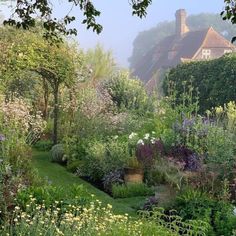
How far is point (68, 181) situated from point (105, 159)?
0.81 m

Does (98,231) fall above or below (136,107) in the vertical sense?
below

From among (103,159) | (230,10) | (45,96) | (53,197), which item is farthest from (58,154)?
(230,10)

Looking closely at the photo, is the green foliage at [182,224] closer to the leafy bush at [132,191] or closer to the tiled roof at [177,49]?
the leafy bush at [132,191]

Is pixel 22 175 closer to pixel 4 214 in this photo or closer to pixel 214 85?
pixel 4 214

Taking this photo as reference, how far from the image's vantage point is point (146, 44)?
224 ft

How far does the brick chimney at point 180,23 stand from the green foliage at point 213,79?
3416 cm

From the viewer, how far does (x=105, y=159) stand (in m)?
9.66

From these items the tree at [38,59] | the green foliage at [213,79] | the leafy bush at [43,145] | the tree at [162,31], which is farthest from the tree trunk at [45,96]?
the tree at [162,31]

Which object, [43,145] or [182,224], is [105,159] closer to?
[182,224]

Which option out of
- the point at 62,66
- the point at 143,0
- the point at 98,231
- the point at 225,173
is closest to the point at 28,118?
the point at 62,66

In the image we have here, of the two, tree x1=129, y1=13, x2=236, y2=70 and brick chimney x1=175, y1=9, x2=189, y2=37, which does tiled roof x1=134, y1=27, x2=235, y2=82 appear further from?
tree x1=129, y1=13, x2=236, y2=70

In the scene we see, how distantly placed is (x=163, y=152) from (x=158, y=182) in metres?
0.61

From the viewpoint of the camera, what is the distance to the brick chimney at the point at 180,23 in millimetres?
52900

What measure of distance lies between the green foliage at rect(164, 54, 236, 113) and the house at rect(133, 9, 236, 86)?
64.4 ft
